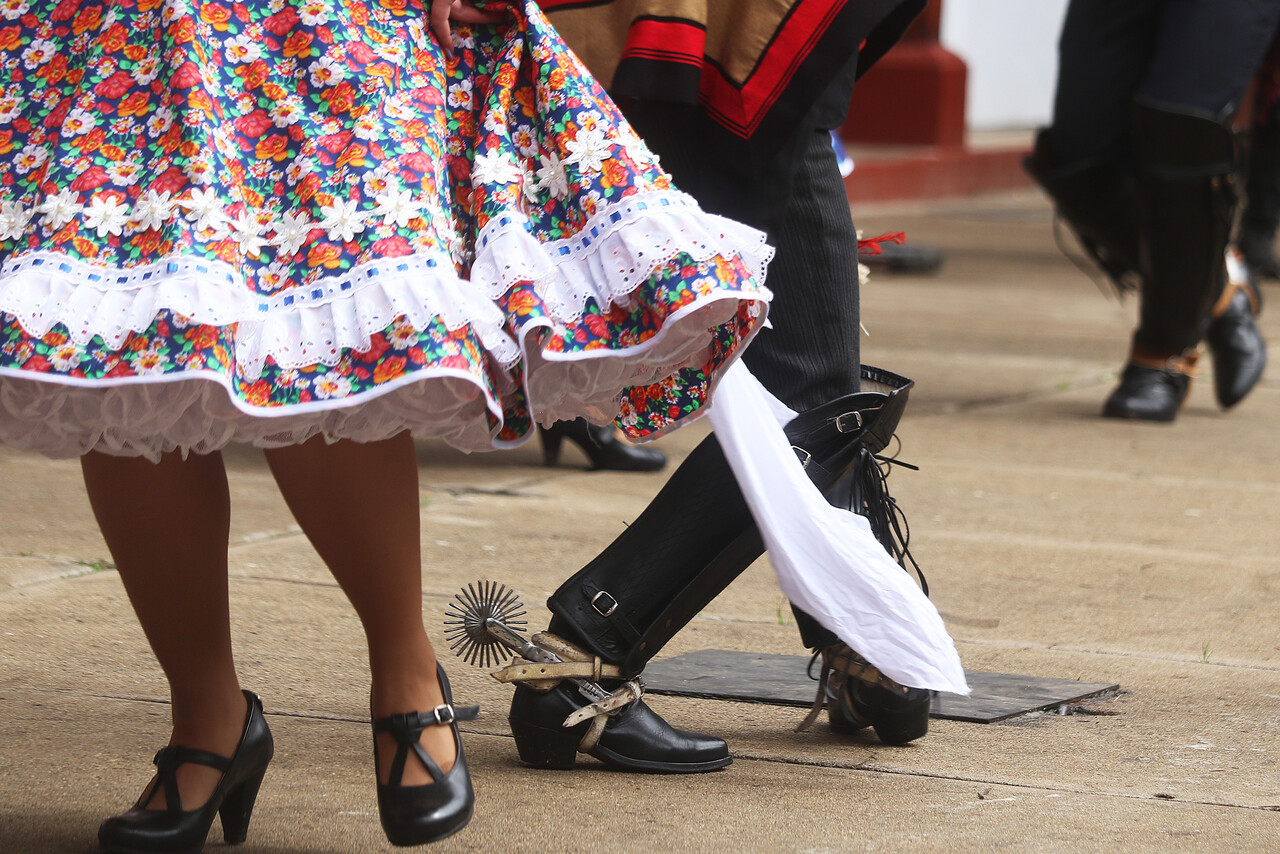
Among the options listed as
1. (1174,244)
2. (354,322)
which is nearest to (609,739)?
(354,322)

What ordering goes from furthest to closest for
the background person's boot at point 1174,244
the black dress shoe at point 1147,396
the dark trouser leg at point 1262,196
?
the dark trouser leg at point 1262,196, the black dress shoe at point 1147,396, the background person's boot at point 1174,244

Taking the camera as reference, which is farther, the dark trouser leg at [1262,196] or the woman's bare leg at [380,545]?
the dark trouser leg at [1262,196]

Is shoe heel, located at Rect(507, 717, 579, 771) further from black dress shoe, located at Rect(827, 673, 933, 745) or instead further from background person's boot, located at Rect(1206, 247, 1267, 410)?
background person's boot, located at Rect(1206, 247, 1267, 410)

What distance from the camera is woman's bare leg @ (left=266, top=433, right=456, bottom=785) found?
1763 millimetres

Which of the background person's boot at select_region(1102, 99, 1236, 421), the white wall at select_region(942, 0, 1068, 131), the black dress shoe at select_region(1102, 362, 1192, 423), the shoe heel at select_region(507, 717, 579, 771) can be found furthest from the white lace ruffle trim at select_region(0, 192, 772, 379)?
the white wall at select_region(942, 0, 1068, 131)

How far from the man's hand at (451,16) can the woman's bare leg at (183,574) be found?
0.50m

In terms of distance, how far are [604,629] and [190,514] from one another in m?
0.56

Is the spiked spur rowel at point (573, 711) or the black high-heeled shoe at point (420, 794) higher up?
the black high-heeled shoe at point (420, 794)

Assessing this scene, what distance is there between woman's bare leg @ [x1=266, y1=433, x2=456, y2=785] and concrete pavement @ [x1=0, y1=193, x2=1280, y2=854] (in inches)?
6.7

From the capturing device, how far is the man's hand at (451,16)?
5.99ft

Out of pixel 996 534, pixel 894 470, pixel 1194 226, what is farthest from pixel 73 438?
pixel 1194 226

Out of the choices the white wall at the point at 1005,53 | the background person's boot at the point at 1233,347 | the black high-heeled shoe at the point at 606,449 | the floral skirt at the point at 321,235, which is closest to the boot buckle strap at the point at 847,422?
the floral skirt at the point at 321,235

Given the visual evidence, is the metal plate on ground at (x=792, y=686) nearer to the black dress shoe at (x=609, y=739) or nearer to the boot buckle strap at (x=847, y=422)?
the black dress shoe at (x=609, y=739)

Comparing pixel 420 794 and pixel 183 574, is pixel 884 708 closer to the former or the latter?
pixel 420 794
